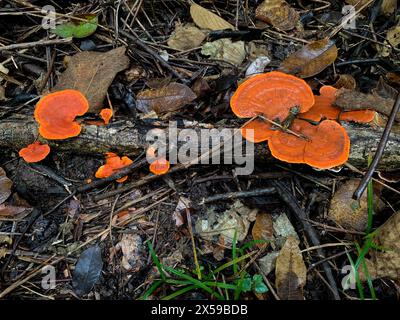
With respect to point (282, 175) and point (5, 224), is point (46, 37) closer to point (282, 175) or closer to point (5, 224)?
point (5, 224)

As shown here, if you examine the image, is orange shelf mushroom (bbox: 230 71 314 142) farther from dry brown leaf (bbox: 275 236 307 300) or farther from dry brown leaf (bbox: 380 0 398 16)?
dry brown leaf (bbox: 380 0 398 16)

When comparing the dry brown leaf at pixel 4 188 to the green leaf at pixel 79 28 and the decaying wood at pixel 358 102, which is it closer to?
the green leaf at pixel 79 28

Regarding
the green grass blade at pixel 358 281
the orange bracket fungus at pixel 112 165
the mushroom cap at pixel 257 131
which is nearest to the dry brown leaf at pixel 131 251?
the orange bracket fungus at pixel 112 165

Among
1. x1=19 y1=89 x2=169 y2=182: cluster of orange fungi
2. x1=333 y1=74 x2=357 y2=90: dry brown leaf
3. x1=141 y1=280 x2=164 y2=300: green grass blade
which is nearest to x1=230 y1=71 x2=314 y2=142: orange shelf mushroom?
x1=333 y1=74 x2=357 y2=90: dry brown leaf

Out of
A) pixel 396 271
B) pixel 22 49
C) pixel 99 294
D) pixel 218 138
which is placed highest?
pixel 22 49

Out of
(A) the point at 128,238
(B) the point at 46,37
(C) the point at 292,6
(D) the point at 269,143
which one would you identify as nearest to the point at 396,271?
(D) the point at 269,143
